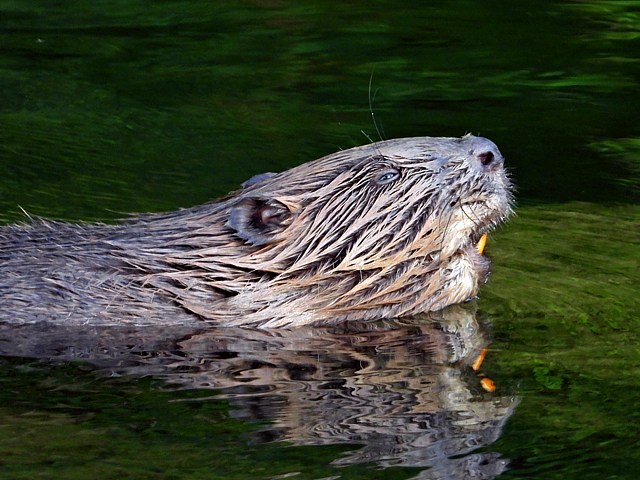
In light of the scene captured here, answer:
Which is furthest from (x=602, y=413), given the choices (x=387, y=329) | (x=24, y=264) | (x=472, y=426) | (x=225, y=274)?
(x=24, y=264)

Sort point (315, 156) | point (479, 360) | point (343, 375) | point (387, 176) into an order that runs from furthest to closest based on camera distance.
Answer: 1. point (315, 156)
2. point (387, 176)
3. point (479, 360)
4. point (343, 375)

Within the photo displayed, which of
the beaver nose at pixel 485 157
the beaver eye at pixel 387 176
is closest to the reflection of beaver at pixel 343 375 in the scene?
the beaver eye at pixel 387 176

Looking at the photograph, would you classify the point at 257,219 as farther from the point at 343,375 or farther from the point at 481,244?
the point at 481,244

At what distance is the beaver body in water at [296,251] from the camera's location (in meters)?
5.54

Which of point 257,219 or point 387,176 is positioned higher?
point 387,176

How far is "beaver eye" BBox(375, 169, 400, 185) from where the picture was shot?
5.68 m

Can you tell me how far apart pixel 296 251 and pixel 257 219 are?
21cm

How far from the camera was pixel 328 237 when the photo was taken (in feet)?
18.4

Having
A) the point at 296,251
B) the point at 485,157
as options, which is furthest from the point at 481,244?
the point at 296,251

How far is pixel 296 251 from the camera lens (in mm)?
5574

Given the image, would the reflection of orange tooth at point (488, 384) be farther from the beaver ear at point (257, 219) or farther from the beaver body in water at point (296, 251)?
the beaver ear at point (257, 219)

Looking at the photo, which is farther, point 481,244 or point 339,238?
point 481,244

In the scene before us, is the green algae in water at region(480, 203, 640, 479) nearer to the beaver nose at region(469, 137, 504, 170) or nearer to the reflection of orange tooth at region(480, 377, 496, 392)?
the reflection of orange tooth at region(480, 377, 496, 392)

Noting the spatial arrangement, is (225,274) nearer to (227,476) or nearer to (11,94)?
(227,476)
